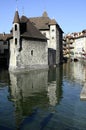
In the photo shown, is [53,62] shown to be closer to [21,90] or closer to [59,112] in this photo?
[21,90]

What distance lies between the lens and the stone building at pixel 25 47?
148ft

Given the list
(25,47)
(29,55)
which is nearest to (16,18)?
(25,47)

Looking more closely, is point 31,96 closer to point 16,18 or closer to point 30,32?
point 16,18

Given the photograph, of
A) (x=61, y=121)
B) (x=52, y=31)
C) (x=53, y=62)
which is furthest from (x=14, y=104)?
(x=52, y=31)

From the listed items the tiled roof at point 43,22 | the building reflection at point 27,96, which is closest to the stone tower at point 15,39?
the building reflection at point 27,96

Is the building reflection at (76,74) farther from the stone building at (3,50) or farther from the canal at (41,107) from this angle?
the stone building at (3,50)

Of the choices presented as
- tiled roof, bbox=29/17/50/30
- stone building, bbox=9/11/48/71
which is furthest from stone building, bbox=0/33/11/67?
stone building, bbox=9/11/48/71

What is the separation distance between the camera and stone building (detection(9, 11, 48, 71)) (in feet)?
148

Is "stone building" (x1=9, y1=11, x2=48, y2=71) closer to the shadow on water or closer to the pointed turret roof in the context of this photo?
the pointed turret roof

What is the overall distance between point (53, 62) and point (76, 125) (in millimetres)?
45548

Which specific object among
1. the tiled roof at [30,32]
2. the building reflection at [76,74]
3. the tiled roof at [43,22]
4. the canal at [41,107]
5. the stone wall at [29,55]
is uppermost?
the tiled roof at [43,22]

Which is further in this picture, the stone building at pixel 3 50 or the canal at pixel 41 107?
the stone building at pixel 3 50

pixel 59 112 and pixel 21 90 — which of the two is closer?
pixel 59 112

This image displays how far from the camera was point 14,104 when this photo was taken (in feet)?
73.2
